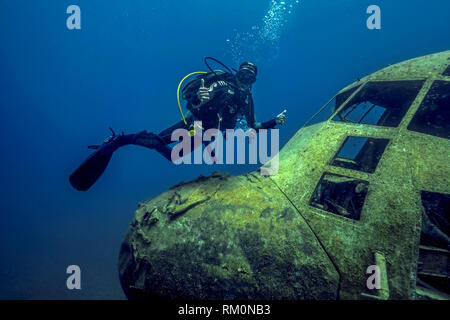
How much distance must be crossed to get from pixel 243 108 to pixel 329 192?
276 centimetres

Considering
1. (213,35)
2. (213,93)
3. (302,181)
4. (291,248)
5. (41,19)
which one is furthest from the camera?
(213,35)

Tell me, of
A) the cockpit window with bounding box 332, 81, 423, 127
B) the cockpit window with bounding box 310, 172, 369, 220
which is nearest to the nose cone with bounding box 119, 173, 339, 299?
the cockpit window with bounding box 310, 172, 369, 220

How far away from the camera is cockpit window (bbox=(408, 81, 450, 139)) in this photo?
108 inches

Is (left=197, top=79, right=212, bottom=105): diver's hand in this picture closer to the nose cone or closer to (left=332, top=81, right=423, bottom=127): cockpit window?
the nose cone

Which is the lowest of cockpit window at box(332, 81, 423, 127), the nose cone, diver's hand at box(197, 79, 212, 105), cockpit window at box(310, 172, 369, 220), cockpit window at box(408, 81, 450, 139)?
the nose cone

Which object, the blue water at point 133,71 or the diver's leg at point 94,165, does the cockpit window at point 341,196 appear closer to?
the diver's leg at point 94,165

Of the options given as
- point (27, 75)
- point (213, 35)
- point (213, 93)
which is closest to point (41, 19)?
point (27, 75)

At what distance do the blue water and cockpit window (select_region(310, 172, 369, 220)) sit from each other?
34331mm

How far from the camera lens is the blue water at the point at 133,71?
52.5 meters

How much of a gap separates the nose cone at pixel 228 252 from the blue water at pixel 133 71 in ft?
111

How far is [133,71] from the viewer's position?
309 ft

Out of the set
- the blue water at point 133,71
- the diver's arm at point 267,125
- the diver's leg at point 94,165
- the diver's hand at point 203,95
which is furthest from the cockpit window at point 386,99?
the blue water at point 133,71
